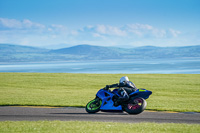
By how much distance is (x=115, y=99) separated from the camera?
12.7 meters

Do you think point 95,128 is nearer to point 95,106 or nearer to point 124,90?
point 124,90

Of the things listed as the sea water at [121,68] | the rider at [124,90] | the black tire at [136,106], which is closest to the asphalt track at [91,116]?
the black tire at [136,106]

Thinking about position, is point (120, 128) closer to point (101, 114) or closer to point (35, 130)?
point (35, 130)

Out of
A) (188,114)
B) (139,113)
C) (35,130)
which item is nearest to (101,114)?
(139,113)

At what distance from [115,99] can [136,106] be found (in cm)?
93

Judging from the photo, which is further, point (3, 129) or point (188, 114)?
point (188, 114)

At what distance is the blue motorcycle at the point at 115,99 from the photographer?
12.1m

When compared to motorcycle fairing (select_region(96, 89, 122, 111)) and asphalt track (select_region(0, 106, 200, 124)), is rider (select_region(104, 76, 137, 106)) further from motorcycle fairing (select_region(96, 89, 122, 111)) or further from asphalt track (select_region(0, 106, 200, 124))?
asphalt track (select_region(0, 106, 200, 124))

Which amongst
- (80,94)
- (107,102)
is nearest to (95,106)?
(107,102)

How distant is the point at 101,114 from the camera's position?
12.8m

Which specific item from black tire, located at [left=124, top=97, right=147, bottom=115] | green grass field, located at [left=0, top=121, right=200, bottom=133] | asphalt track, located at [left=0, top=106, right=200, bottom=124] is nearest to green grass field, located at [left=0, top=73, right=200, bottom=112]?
asphalt track, located at [left=0, top=106, right=200, bottom=124]

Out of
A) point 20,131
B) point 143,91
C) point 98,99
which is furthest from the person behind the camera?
point 98,99

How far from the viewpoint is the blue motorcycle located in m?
12.1

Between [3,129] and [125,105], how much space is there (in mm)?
5304
